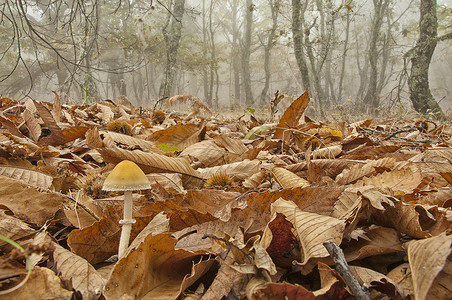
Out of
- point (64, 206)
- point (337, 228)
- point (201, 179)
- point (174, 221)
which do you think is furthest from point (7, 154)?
point (337, 228)

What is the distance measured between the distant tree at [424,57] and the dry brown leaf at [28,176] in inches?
334

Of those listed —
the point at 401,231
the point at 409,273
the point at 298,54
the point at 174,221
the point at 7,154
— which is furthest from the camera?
the point at 298,54

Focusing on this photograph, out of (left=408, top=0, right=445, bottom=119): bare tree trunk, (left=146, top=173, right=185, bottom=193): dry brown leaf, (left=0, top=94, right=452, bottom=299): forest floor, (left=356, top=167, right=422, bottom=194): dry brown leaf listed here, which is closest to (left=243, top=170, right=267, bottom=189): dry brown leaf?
(left=0, top=94, right=452, bottom=299): forest floor

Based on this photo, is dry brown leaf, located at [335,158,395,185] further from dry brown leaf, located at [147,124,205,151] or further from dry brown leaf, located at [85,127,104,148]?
dry brown leaf, located at [85,127,104,148]

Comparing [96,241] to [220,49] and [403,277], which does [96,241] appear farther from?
[220,49]

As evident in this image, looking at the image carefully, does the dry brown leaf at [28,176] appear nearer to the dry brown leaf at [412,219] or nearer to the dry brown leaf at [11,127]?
the dry brown leaf at [11,127]

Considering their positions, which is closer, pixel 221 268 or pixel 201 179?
pixel 221 268

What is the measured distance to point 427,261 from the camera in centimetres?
56

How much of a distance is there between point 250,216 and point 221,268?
24 centimetres

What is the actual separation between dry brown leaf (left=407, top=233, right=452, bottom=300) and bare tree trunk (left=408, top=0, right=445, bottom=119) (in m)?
8.33

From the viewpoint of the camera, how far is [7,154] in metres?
1.47

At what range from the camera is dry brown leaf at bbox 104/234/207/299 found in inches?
25.0

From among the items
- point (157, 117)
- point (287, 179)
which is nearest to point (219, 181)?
point (287, 179)

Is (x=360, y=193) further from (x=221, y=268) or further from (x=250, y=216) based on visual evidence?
(x=221, y=268)
